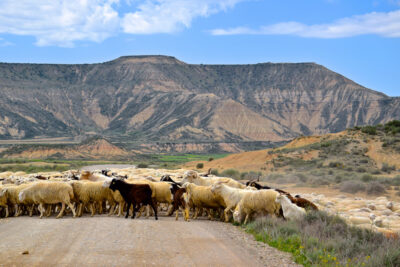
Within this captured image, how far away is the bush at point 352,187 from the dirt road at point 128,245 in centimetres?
1962

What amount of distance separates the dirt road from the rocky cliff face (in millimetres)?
109519

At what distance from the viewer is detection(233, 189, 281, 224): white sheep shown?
13.9 m

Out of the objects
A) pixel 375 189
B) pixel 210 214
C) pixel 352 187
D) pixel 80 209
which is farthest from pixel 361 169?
pixel 80 209

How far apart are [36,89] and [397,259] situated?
163 metres

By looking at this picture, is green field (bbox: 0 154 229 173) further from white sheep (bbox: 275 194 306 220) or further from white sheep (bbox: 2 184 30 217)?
white sheep (bbox: 275 194 306 220)

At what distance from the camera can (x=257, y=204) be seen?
14062 mm

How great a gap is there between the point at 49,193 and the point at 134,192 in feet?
9.55

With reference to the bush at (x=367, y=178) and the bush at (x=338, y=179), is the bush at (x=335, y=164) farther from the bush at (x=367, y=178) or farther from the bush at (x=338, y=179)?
the bush at (x=367, y=178)

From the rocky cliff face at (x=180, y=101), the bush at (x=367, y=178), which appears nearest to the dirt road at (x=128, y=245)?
the bush at (x=367, y=178)

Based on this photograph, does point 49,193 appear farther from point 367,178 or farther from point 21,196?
point 367,178

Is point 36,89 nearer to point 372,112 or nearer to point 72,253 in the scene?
point 372,112

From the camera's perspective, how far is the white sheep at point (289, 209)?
13.1 metres

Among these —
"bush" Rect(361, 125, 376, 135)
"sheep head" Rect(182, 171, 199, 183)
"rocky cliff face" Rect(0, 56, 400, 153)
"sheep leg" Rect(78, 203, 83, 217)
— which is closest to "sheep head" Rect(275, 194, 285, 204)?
"sheep head" Rect(182, 171, 199, 183)

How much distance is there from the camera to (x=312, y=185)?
3450 centimetres
